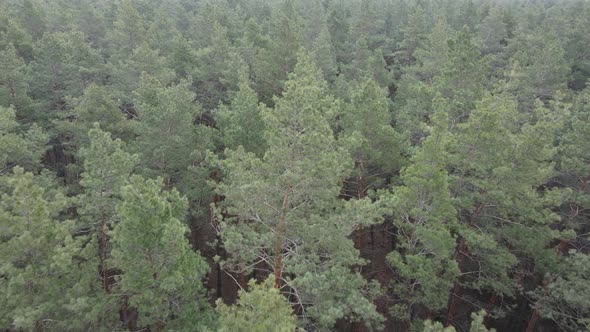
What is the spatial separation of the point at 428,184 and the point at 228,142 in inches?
335

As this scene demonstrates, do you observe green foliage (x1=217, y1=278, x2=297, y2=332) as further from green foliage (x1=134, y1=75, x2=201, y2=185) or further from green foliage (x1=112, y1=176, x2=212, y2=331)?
green foliage (x1=134, y1=75, x2=201, y2=185)

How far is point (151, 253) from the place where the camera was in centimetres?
1210

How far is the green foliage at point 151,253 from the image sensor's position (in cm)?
1144

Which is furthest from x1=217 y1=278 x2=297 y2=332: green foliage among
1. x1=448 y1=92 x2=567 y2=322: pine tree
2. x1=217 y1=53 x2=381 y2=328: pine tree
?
A: x1=448 y1=92 x2=567 y2=322: pine tree

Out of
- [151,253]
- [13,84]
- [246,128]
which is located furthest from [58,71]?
[151,253]

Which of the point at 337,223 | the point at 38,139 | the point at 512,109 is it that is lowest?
the point at 38,139

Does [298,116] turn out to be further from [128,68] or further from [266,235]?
[128,68]

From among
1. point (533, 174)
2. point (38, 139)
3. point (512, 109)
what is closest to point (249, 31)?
point (38, 139)

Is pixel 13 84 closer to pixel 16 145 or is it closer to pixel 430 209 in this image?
pixel 16 145

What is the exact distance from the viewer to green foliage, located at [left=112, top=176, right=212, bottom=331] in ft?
37.5

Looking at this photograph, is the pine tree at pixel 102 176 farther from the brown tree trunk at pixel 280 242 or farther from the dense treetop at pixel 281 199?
the brown tree trunk at pixel 280 242

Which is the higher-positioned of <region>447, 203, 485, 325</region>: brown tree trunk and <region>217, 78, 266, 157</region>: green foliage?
<region>217, 78, 266, 157</region>: green foliage

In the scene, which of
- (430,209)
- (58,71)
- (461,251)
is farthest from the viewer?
(58,71)

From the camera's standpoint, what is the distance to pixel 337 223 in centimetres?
1313
